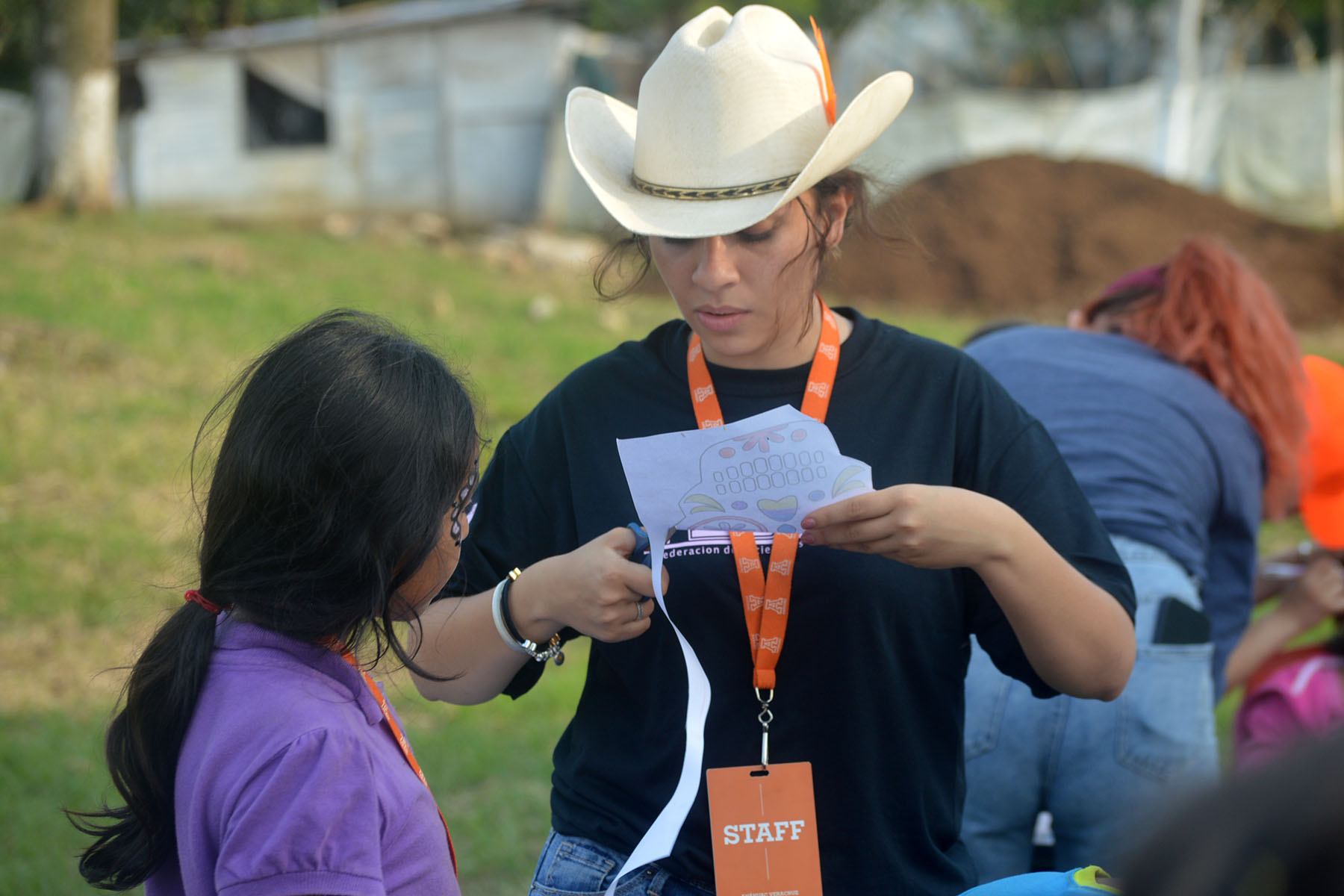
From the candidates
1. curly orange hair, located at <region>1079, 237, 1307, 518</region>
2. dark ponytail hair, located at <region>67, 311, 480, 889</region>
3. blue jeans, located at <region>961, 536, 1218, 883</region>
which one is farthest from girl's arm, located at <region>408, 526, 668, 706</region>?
curly orange hair, located at <region>1079, 237, 1307, 518</region>

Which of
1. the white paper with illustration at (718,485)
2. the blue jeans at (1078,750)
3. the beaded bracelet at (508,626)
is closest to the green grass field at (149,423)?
the beaded bracelet at (508,626)

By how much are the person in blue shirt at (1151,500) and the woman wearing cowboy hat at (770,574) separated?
559 mm

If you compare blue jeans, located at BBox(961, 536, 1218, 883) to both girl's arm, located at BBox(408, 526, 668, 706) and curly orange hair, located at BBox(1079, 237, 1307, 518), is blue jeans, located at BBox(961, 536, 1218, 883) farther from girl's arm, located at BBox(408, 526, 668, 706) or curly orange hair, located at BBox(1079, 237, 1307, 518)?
girl's arm, located at BBox(408, 526, 668, 706)

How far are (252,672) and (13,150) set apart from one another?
21.3 m

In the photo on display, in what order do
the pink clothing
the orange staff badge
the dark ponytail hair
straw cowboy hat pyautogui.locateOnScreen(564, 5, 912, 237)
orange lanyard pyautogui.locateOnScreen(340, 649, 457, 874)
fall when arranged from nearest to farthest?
1. the dark ponytail hair
2. orange lanyard pyautogui.locateOnScreen(340, 649, 457, 874)
3. the orange staff badge
4. straw cowboy hat pyautogui.locateOnScreen(564, 5, 912, 237)
5. the pink clothing

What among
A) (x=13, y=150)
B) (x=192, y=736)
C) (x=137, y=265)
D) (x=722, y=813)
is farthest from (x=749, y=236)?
(x=13, y=150)

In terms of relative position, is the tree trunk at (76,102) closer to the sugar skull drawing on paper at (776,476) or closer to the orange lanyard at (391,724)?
the orange lanyard at (391,724)

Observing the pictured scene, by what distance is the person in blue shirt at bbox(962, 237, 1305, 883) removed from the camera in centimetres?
251

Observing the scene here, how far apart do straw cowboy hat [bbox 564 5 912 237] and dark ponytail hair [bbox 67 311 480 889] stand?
1.94 feet

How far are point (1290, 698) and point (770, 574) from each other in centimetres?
231

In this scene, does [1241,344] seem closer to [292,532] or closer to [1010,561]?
[1010,561]

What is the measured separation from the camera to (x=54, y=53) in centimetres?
1249

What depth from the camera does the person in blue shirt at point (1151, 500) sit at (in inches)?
99.0

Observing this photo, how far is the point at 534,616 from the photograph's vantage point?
195 centimetres
